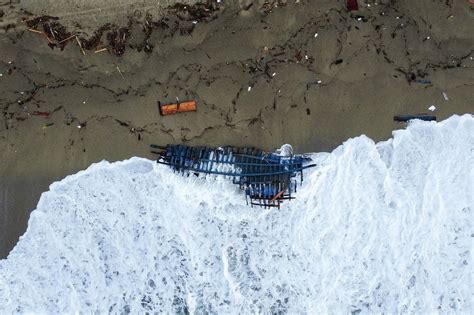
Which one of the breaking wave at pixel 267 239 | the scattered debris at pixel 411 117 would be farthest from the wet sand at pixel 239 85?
the breaking wave at pixel 267 239

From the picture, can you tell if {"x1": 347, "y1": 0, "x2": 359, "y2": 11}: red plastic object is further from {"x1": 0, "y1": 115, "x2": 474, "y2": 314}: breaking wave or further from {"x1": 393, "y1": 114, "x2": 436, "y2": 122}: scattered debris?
{"x1": 0, "y1": 115, "x2": 474, "y2": 314}: breaking wave

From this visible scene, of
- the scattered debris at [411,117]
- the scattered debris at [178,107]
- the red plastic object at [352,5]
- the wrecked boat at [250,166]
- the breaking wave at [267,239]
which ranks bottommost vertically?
the breaking wave at [267,239]

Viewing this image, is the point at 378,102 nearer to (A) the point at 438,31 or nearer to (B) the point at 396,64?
(B) the point at 396,64

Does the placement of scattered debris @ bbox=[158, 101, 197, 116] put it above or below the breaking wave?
above

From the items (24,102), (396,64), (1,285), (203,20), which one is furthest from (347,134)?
(1,285)

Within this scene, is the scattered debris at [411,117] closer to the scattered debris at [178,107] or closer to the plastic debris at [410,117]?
the plastic debris at [410,117]

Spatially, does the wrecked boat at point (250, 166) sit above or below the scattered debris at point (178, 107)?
below

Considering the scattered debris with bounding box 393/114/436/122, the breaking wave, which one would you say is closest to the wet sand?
the scattered debris with bounding box 393/114/436/122
